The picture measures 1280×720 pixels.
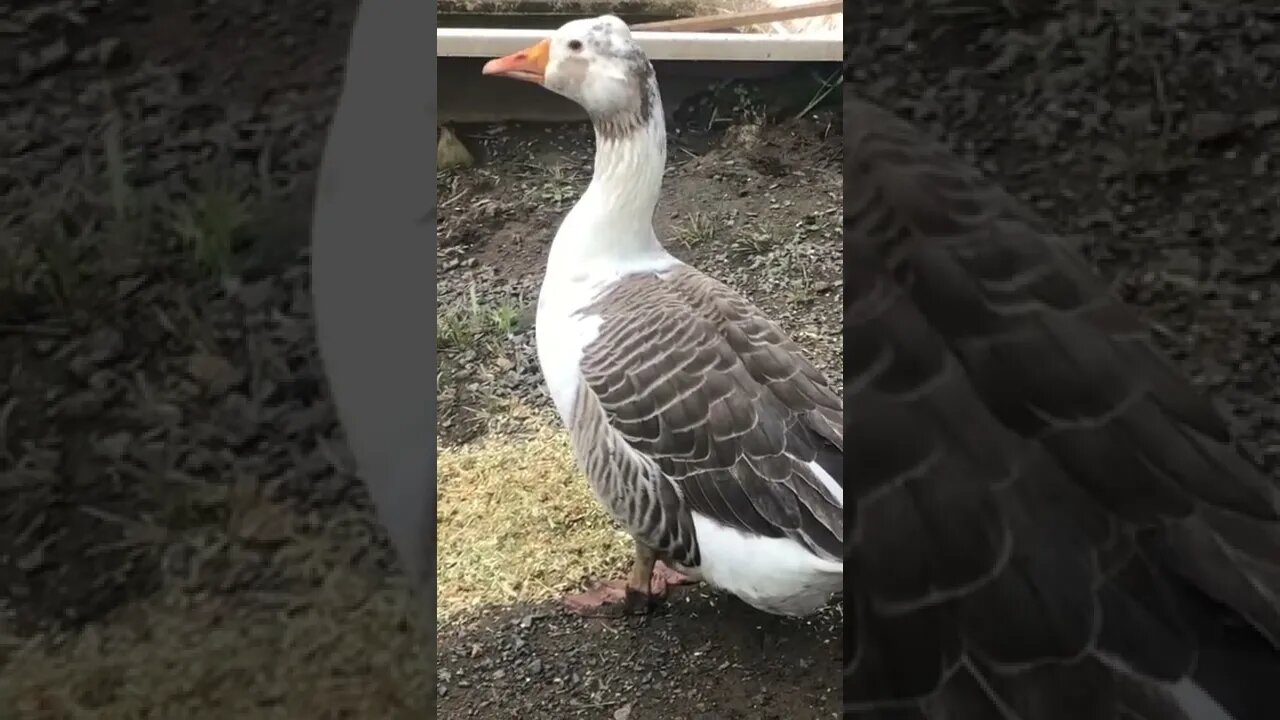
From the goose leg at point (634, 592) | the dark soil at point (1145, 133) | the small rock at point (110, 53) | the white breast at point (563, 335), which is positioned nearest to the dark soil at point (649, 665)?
the goose leg at point (634, 592)

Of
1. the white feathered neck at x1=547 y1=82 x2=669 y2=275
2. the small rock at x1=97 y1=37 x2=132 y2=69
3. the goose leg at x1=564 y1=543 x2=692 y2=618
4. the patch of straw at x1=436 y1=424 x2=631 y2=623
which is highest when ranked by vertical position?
the small rock at x1=97 y1=37 x2=132 y2=69

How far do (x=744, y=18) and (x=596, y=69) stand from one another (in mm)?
107

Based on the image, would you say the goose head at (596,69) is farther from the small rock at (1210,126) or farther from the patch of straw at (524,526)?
the small rock at (1210,126)

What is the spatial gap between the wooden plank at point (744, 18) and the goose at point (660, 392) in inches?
1.2

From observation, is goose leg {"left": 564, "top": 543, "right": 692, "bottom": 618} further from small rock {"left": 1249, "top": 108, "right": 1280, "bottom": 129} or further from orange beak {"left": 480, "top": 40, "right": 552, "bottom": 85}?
small rock {"left": 1249, "top": 108, "right": 1280, "bottom": 129}

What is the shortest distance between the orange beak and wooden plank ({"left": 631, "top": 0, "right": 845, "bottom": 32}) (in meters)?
0.06

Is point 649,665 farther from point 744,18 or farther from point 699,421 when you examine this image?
point 744,18

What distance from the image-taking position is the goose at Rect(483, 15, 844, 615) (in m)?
0.55

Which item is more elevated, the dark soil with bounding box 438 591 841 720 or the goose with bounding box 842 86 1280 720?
the goose with bounding box 842 86 1280 720

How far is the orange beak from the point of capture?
0.56m

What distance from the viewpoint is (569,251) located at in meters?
0.57

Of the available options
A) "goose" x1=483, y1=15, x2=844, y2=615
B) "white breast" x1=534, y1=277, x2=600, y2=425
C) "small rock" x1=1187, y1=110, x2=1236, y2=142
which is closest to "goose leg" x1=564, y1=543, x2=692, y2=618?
"goose" x1=483, y1=15, x2=844, y2=615

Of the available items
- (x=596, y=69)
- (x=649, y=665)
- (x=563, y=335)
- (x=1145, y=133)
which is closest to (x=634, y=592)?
(x=649, y=665)

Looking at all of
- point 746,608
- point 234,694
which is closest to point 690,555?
point 746,608
